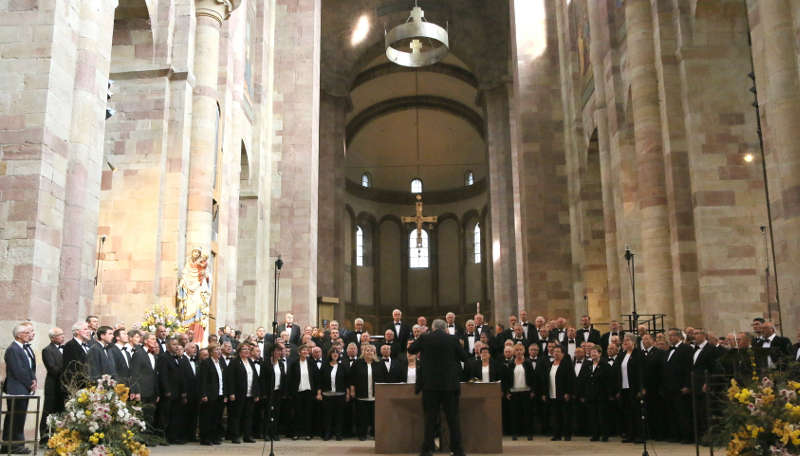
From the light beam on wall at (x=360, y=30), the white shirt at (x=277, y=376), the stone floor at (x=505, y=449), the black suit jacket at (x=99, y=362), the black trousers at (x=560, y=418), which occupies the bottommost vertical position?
the stone floor at (x=505, y=449)

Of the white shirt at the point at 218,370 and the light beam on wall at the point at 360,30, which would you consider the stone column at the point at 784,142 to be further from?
the light beam on wall at the point at 360,30

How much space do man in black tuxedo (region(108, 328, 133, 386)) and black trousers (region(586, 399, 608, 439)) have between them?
7.23 m

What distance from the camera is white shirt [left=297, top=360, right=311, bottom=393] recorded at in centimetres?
1352

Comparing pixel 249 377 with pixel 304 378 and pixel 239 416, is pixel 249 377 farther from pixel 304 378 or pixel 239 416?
pixel 304 378

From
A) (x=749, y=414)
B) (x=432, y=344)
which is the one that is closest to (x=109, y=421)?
(x=432, y=344)

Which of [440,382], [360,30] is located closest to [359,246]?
[360,30]

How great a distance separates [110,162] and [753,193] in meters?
13.2

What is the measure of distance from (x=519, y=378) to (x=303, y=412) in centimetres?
376

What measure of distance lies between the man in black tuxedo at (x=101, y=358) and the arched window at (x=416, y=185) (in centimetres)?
3833

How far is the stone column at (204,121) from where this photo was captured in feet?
57.4

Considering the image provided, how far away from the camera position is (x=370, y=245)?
46.8 metres

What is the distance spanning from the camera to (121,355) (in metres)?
11.0

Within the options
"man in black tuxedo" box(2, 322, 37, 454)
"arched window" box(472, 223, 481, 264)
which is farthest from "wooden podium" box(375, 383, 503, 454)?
"arched window" box(472, 223, 481, 264)

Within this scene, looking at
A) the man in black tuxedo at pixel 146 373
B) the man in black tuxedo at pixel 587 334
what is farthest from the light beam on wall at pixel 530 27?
the man in black tuxedo at pixel 146 373
